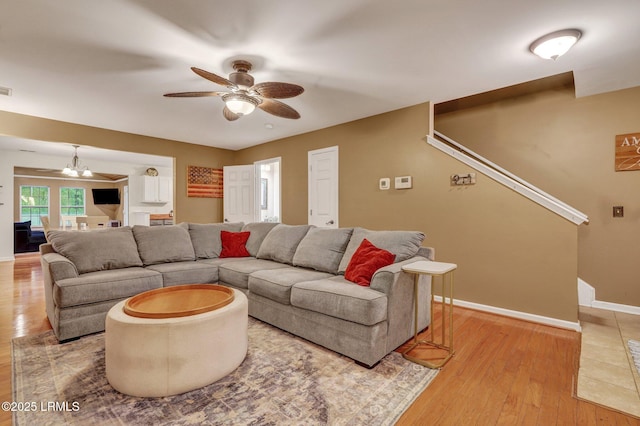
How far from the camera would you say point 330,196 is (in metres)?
4.85

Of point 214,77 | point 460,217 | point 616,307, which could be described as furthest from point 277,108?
point 616,307

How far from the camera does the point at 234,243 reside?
156 inches

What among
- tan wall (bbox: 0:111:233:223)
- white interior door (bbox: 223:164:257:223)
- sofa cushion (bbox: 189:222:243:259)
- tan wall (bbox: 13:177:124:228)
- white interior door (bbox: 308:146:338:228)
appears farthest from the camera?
tan wall (bbox: 13:177:124:228)

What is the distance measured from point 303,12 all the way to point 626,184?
392 centimetres

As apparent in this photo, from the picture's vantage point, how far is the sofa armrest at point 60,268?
2.53 m

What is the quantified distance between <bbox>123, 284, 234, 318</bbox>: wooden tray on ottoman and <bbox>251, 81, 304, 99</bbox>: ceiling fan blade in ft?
5.62

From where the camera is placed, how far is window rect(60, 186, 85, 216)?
1040cm

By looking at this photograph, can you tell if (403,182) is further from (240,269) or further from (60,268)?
(60,268)

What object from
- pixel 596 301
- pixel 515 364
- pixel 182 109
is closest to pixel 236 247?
pixel 182 109

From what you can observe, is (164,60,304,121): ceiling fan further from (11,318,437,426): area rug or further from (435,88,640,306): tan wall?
(435,88,640,306): tan wall

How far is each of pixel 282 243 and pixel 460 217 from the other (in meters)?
2.17

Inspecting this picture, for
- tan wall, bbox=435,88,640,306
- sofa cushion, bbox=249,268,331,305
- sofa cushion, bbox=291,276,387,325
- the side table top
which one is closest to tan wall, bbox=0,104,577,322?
tan wall, bbox=435,88,640,306

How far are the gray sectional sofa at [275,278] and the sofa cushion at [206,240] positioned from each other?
1.0 inches

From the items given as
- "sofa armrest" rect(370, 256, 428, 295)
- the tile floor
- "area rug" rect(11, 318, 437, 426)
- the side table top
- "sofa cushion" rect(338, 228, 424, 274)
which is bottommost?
the tile floor
